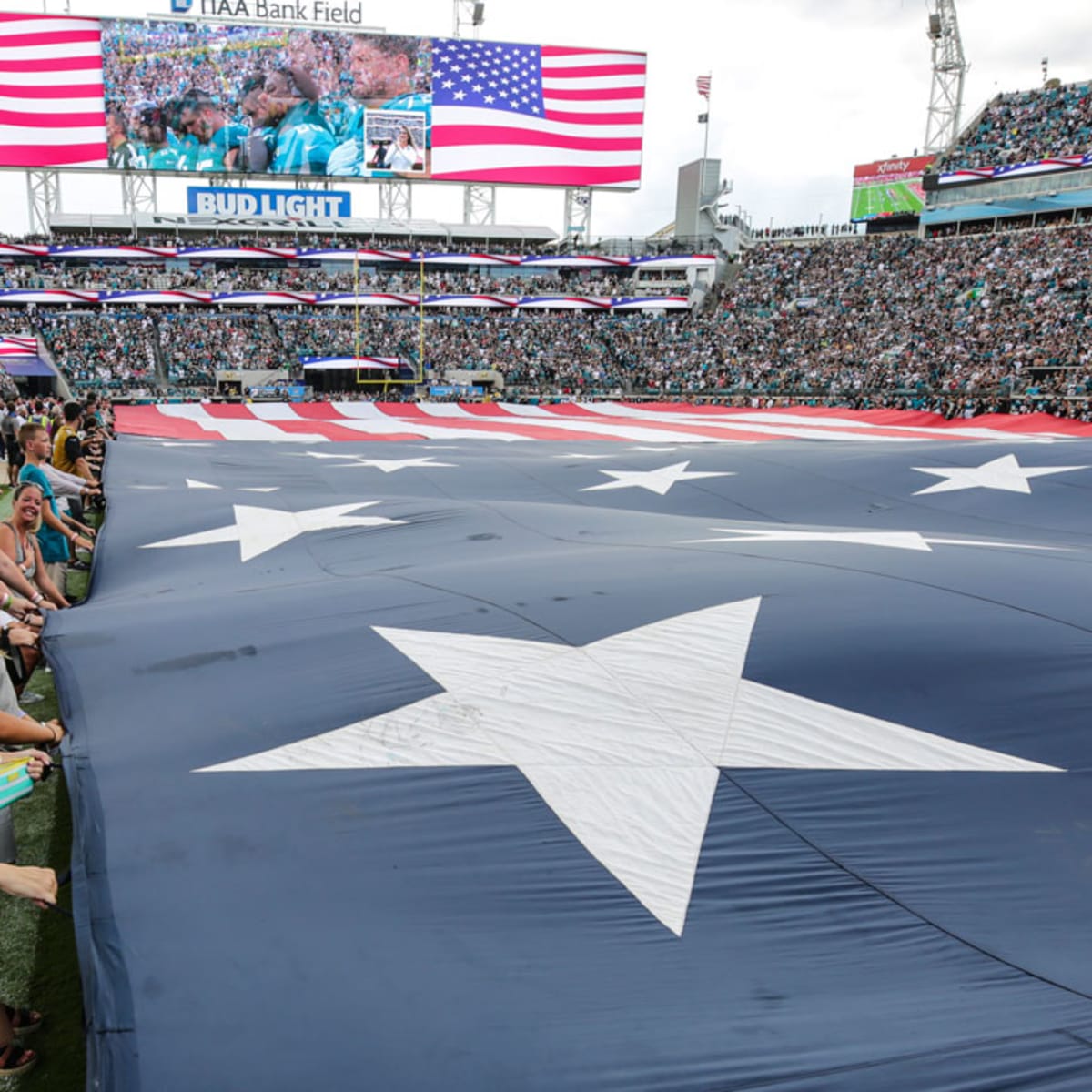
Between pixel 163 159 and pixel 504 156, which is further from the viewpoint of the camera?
pixel 504 156

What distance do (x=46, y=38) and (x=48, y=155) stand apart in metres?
4.64

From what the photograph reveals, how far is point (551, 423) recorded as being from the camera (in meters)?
25.8

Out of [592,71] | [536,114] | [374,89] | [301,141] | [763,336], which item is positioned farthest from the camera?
[592,71]

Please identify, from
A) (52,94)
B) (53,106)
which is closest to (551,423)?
(53,106)

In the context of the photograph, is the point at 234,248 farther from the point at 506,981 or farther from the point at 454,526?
the point at 506,981

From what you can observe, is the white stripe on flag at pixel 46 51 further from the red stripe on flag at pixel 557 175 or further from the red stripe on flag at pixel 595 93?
the red stripe on flag at pixel 595 93

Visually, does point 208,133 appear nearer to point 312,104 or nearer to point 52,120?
point 312,104

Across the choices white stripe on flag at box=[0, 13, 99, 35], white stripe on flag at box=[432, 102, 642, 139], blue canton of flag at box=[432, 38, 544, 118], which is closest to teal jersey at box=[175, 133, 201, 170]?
white stripe on flag at box=[0, 13, 99, 35]

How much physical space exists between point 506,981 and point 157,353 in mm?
39647

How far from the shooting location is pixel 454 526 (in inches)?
287

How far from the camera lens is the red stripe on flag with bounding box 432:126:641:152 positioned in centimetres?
4103

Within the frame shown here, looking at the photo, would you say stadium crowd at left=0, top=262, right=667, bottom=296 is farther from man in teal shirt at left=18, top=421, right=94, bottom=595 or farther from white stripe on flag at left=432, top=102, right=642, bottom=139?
man in teal shirt at left=18, top=421, right=94, bottom=595

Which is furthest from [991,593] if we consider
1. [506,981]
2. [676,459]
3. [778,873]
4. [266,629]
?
[676,459]

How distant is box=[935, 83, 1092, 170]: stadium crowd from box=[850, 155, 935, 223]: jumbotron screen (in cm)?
1514
